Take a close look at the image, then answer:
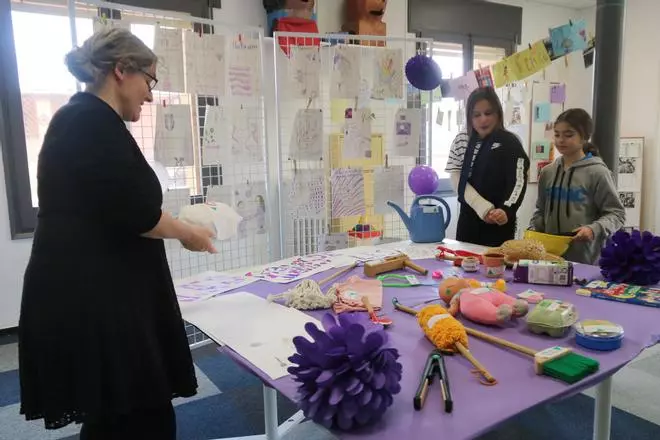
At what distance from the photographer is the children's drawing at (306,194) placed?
8.58 feet

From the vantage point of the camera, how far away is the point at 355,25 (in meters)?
3.46

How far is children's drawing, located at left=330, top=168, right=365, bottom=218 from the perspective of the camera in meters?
2.66

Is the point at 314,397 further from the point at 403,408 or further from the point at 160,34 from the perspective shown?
the point at 160,34

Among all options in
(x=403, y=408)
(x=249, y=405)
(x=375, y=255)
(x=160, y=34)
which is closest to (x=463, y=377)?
(x=403, y=408)

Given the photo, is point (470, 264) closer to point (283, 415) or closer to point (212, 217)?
point (212, 217)

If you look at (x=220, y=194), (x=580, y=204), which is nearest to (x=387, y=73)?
(x=220, y=194)

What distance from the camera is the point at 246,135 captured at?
243 centimetres

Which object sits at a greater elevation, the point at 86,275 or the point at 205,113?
the point at 205,113

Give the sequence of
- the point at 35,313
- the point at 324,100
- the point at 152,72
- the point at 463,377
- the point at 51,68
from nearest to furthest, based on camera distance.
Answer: the point at 463,377, the point at 35,313, the point at 152,72, the point at 51,68, the point at 324,100

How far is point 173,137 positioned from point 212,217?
3.47ft

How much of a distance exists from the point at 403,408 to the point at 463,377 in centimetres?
15

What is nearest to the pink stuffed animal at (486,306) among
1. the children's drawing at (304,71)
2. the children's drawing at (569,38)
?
the children's drawing at (569,38)

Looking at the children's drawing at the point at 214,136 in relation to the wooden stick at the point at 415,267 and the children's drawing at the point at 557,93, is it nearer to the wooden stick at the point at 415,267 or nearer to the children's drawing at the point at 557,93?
the wooden stick at the point at 415,267

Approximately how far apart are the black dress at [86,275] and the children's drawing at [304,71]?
161 centimetres
